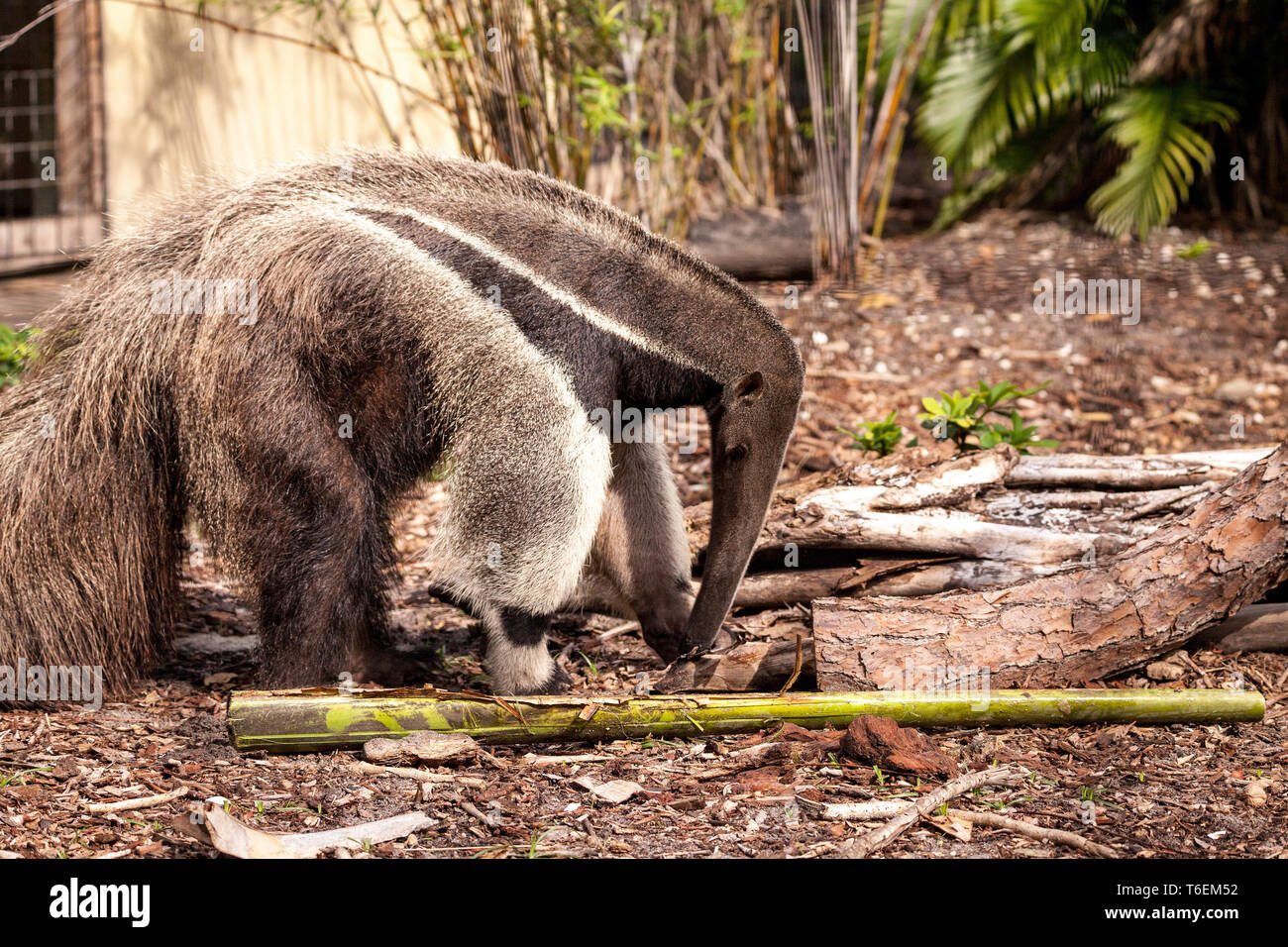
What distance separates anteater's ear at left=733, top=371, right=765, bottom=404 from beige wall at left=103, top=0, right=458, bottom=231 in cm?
612

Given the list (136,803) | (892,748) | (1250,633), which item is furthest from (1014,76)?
(136,803)

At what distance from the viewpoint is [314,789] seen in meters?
4.05

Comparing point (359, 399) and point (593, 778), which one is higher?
point (359, 399)

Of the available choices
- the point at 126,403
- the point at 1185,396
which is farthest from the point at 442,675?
the point at 1185,396

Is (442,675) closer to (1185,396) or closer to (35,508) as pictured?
(35,508)

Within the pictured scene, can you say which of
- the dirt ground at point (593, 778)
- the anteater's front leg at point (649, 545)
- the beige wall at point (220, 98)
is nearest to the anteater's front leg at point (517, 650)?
the dirt ground at point (593, 778)

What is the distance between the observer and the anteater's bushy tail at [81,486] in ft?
15.3

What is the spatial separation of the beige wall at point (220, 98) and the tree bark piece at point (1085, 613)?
6805 mm

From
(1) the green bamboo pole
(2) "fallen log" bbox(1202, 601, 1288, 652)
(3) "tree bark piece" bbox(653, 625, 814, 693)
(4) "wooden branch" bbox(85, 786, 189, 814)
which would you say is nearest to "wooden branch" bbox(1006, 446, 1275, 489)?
(2) "fallen log" bbox(1202, 601, 1288, 652)

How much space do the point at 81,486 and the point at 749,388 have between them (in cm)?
261

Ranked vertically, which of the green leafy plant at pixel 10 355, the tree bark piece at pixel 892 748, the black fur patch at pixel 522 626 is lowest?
Answer: the tree bark piece at pixel 892 748

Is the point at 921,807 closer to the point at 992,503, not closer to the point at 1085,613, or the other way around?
the point at 1085,613

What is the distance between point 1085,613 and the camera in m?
4.58

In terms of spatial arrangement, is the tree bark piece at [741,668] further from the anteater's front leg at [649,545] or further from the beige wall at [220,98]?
the beige wall at [220,98]
